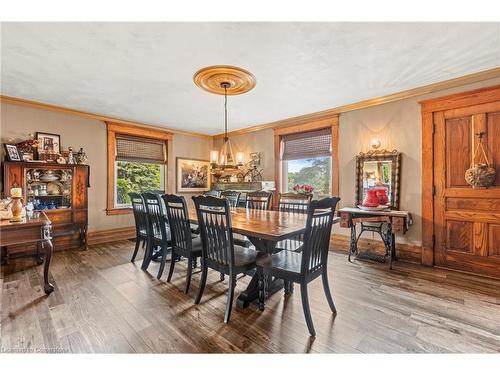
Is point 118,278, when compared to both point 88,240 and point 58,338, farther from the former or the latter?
point 88,240

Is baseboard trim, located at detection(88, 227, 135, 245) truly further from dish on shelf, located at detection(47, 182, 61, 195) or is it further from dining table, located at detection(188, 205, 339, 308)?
dining table, located at detection(188, 205, 339, 308)

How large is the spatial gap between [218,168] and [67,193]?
8.97 feet

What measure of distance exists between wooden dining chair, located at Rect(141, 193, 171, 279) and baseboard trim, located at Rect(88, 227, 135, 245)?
1.90 m

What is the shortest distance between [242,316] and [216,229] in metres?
0.78

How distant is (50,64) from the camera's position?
2551 mm

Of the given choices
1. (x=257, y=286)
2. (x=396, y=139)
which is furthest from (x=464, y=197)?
(x=257, y=286)

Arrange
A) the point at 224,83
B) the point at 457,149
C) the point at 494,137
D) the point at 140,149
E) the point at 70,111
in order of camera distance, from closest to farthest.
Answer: the point at 494,137 → the point at 224,83 → the point at 457,149 → the point at 70,111 → the point at 140,149

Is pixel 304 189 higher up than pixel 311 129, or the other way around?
pixel 311 129

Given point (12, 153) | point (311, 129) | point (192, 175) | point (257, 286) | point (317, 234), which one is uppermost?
point (311, 129)

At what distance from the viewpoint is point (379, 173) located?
365 centimetres

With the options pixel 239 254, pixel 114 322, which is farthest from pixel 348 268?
pixel 114 322

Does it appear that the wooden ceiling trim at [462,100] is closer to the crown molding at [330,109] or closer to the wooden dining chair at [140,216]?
the crown molding at [330,109]

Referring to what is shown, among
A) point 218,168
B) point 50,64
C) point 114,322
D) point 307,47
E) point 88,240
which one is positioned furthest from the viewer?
point 88,240

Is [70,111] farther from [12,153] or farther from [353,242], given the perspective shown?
[353,242]
